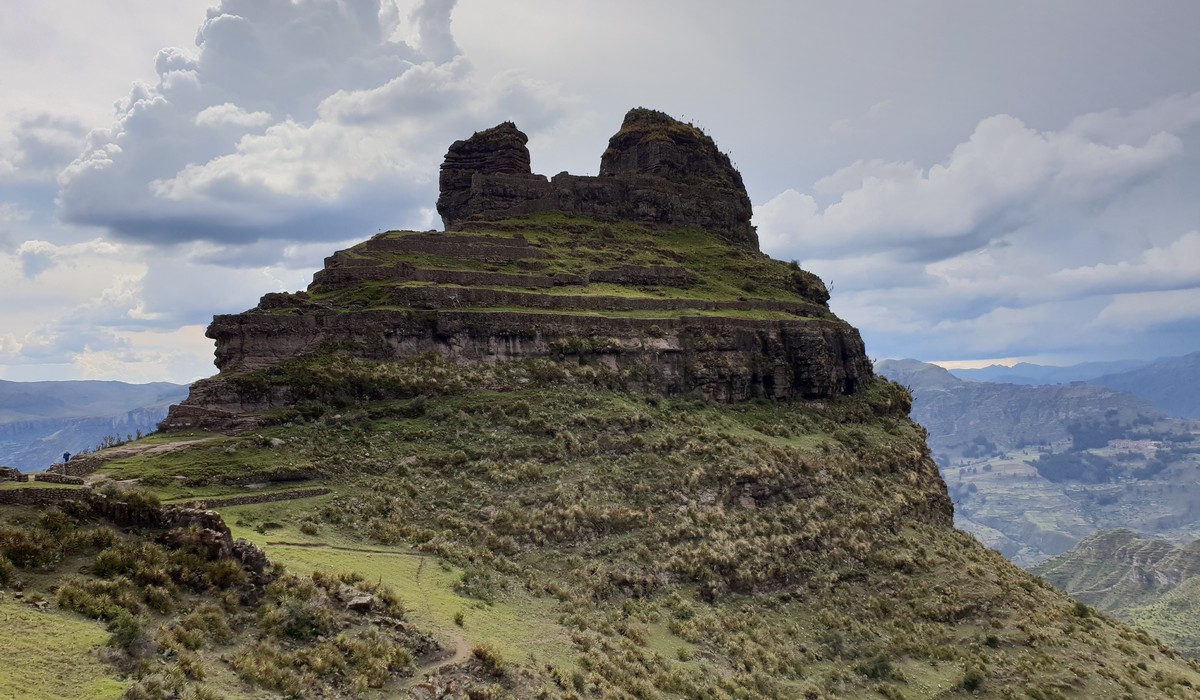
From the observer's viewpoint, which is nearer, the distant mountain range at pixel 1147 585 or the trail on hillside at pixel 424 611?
the trail on hillside at pixel 424 611

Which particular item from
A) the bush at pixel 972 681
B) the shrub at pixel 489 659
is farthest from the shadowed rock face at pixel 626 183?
the bush at pixel 972 681

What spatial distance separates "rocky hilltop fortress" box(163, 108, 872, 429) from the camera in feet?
120

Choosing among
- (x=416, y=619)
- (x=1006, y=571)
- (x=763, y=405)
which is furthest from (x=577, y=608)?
(x=1006, y=571)

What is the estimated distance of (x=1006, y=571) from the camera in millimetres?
44094

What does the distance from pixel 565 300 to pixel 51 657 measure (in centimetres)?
3706

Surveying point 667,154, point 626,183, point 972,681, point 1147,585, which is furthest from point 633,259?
point 1147,585

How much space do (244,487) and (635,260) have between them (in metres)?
41.0

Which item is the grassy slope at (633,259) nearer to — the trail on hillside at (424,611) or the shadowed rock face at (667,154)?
the shadowed rock face at (667,154)

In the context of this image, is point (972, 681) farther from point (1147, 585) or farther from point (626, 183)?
point (1147, 585)

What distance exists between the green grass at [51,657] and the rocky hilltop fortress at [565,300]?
1924 cm

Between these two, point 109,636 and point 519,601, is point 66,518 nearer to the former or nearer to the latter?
point 109,636

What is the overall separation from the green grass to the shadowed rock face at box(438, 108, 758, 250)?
54600 mm

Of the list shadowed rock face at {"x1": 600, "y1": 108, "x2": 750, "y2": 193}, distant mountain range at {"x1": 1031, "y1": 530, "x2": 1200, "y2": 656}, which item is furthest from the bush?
distant mountain range at {"x1": 1031, "y1": 530, "x2": 1200, "y2": 656}

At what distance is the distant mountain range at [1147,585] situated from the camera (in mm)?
120875
